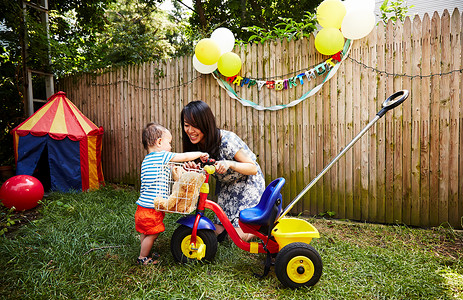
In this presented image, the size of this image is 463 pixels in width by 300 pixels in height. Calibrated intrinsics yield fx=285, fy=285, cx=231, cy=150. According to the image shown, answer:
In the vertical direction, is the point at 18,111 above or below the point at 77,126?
above

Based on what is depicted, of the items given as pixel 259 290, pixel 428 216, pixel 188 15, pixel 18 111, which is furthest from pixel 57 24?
pixel 428 216

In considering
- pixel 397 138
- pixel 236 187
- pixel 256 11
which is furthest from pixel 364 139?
pixel 256 11

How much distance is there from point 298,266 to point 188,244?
2.75 feet

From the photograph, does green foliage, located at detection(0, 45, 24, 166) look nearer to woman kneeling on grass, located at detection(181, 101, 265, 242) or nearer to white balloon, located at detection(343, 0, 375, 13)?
woman kneeling on grass, located at detection(181, 101, 265, 242)

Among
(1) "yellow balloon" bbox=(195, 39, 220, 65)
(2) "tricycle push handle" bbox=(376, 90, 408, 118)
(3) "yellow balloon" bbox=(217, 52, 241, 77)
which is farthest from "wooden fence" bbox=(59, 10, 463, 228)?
(2) "tricycle push handle" bbox=(376, 90, 408, 118)

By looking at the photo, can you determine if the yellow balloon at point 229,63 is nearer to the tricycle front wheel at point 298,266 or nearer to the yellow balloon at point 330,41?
the yellow balloon at point 330,41

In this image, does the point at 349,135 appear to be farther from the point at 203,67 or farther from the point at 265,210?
the point at 203,67

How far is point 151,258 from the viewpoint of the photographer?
7.63 ft

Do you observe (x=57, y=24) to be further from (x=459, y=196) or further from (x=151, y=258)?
(x=459, y=196)

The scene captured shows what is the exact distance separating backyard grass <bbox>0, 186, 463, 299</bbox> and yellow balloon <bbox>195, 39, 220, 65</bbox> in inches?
81.3

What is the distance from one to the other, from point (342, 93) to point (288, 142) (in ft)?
2.88

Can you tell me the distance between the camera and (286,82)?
12.0ft

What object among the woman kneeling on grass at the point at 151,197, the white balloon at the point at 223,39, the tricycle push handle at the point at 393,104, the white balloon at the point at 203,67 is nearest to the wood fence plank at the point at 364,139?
the tricycle push handle at the point at 393,104

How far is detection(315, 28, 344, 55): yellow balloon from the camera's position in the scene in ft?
10.5
